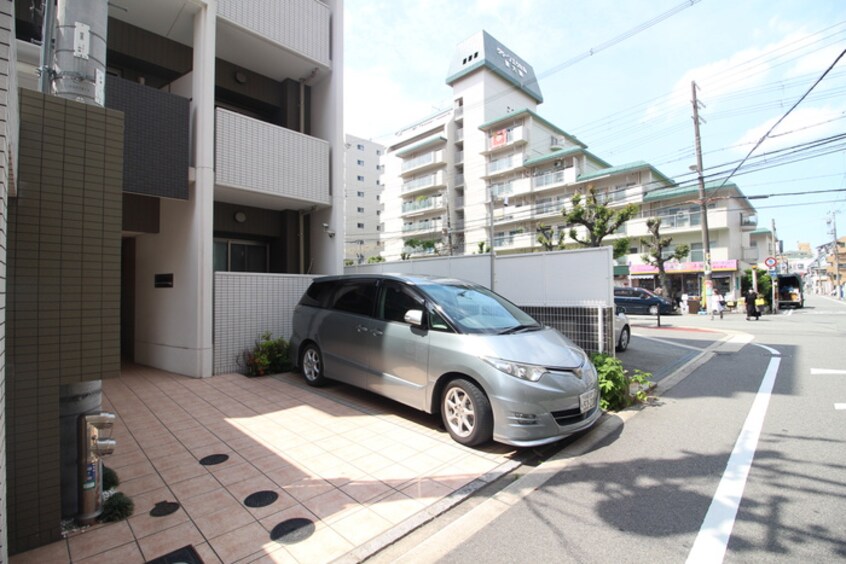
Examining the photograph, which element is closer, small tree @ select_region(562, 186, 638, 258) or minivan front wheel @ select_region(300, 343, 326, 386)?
minivan front wheel @ select_region(300, 343, 326, 386)

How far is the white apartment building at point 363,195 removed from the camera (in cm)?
5419

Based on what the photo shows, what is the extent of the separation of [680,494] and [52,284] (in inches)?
181

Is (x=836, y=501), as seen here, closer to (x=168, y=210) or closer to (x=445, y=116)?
(x=168, y=210)

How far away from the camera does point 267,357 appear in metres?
6.71

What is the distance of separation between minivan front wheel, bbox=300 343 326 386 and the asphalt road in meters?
3.40

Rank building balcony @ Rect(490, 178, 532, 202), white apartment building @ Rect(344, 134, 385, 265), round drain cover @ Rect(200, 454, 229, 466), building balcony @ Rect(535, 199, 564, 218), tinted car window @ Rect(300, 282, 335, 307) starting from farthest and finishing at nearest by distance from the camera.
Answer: white apartment building @ Rect(344, 134, 385, 265) < building balcony @ Rect(490, 178, 532, 202) < building balcony @ Rect(535, 199, 564, 218) < tinted car window @ Rect(300, 282, 335, 307) < round drain cover @ Rect(200, 454, 229, 466)

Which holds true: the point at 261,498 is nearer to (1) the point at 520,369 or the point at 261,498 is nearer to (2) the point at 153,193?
(1) the point at 520,369

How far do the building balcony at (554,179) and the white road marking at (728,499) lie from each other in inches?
1193

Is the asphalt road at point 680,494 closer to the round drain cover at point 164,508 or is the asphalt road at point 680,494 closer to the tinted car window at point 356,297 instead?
the round drain cover at point 164,508

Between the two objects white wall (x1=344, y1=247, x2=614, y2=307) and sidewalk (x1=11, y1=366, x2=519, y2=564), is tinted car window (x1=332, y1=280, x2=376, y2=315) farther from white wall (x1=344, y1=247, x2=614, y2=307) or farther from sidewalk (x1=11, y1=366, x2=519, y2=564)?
white wall (x1=344, y1=247, x2=614, y2=307)

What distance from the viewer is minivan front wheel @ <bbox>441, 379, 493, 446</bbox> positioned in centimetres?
373

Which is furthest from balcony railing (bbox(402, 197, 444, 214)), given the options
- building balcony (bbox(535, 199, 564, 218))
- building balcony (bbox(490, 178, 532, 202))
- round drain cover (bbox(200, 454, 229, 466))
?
round drain cover (bbox(200, 454, 229, 466))

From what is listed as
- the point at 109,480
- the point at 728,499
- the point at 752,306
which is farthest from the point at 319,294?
the point at 752,306

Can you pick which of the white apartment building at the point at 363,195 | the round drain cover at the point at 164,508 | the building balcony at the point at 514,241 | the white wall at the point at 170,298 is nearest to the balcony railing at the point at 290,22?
the white wall at the point at 170,298
